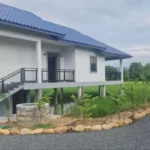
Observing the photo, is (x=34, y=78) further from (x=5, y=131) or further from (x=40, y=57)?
(x=5, y=131)

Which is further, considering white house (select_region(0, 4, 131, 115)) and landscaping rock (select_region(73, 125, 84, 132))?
white house (select_region(0, 4, 131, 115))

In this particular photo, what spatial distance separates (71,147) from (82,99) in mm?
4636

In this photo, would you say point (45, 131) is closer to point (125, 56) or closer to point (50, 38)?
point (50, 38)

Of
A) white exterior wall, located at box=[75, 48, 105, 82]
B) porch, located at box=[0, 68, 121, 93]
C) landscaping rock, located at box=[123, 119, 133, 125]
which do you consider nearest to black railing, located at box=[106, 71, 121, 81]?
porch, located at box=[0, 68, 121, 93]

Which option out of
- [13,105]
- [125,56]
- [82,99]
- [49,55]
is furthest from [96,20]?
[82,99]

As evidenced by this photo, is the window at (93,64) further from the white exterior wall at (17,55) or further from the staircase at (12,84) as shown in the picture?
the staircase at (12,84)

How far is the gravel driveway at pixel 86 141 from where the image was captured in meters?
7.11

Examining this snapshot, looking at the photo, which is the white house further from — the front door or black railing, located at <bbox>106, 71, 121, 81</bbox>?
black railing, located at <bbox>106, 71, 121, 81</bbox>

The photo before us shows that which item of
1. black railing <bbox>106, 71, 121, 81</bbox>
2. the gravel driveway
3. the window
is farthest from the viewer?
black railing <bbox>106, 71, 121, 81</bbox>

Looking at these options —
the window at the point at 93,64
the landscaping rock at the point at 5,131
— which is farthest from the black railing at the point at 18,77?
the window at the point at 93,64

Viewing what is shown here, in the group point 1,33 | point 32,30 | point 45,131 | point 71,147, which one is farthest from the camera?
point 32,30

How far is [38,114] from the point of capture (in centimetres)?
1078

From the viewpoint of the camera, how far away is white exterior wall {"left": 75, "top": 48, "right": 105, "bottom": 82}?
67.5 ft

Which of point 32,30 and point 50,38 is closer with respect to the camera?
point 32,30
